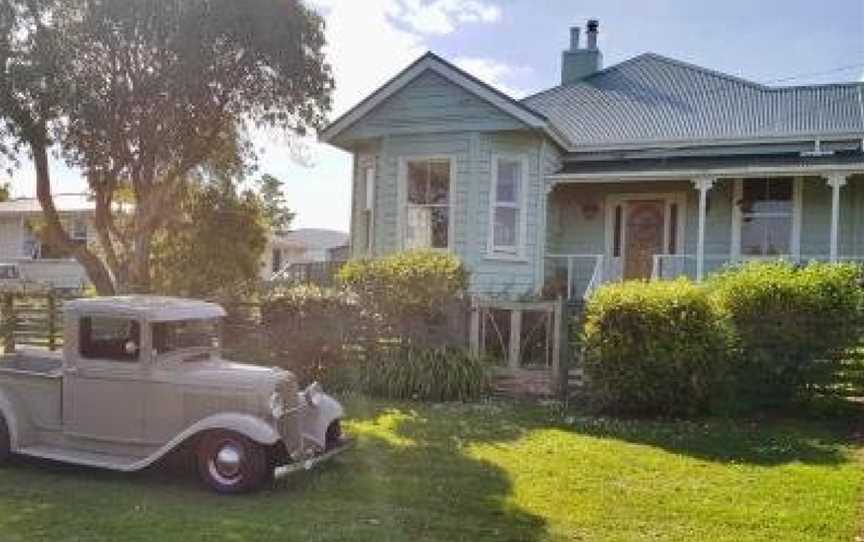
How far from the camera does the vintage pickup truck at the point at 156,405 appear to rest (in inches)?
291

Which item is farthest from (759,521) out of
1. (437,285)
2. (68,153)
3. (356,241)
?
(356,241)

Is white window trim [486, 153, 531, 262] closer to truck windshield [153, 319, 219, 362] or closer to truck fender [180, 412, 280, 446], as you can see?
truck windshield [153, 319, 219, 362]

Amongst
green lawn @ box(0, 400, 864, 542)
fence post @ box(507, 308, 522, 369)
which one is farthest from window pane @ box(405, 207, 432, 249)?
green lawn @ box(0, 400, 864, 542)

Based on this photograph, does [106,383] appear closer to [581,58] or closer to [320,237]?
[581,58]

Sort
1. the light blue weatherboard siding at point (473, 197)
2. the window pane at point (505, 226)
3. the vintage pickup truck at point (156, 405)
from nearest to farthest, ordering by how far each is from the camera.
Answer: the vintage pickup truck at point (156, 405), the light blue weatherboard siding at point (473, 197), the window pane at point (505, 226)

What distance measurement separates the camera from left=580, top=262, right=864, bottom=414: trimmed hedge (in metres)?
11.2

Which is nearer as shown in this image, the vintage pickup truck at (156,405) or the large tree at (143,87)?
the vintage pickup truck at (156,405)

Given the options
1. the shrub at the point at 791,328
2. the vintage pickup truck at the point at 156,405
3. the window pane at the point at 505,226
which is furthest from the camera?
the window pane at the point at 505,226

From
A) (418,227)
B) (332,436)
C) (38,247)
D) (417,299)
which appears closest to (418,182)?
(418,227)

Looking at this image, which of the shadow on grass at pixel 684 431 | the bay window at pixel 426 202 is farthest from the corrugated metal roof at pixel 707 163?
the shadow on grass at pixel 684 431

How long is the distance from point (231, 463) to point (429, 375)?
17.6 ft

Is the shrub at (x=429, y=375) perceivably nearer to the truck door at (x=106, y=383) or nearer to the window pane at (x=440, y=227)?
the truck door at (x=106, y=383)

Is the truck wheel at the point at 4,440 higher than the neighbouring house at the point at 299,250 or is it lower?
lower

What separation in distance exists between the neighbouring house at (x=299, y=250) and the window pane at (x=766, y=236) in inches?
379
